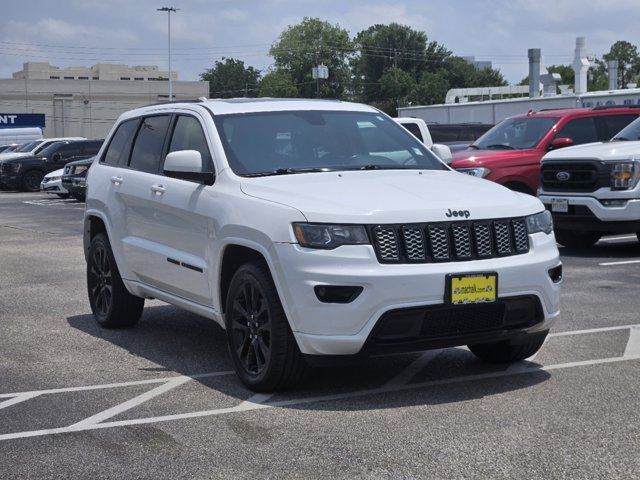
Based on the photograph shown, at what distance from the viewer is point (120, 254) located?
343 inches

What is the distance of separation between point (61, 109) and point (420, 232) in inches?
3873

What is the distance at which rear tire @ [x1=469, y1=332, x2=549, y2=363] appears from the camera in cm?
722

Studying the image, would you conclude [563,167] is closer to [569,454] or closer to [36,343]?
[36,343]

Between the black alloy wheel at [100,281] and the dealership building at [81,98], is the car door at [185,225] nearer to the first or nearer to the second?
the black alloy wheel at [100,281]

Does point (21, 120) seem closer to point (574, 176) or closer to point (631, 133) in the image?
point (631, 133)

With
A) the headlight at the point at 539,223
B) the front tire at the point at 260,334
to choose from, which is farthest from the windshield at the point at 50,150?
the headlight at the point at 539,223

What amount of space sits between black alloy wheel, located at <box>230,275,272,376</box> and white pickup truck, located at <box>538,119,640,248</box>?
8055mm

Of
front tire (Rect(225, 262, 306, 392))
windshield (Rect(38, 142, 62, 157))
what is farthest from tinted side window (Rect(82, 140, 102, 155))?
front tire (Rect(225, 262, 306, 392))

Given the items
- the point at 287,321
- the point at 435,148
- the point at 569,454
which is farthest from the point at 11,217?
the point at 569,454

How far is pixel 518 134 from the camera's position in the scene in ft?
57.8

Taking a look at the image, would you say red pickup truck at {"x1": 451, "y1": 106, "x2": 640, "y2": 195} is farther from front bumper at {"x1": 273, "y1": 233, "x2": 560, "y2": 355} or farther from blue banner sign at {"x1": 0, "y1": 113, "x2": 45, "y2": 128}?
blue banner sign at {"x1": 0, "y1": 113, "x2": 45, "y2": 128}

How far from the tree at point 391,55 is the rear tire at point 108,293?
121718 millimetres

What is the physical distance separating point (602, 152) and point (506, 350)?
736 centimetres

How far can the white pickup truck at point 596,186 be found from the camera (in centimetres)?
1375
